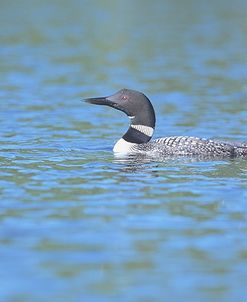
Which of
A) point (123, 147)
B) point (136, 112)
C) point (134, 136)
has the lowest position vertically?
point (123, 147)

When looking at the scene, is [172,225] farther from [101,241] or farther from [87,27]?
[87,27]

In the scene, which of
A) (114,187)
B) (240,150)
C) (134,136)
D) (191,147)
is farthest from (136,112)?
(114,187)

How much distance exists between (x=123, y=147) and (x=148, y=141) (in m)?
0.36

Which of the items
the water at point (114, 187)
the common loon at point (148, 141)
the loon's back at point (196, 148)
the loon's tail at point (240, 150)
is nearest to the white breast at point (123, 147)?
the common loon at point (148, 141)

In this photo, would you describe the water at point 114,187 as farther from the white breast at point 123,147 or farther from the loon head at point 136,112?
the loon head at point 136,112

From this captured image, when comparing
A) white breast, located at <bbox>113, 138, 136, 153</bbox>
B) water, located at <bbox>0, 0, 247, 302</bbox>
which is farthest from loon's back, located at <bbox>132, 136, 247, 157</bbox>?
water, located at <bbox>0, 0, 247, 302</bbox>

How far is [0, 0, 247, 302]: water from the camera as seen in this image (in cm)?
654

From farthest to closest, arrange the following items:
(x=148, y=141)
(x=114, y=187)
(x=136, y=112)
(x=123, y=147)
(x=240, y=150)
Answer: (x=136, y=112)
(x=148, y=141)
(x=123, y=147)
(x=240, y=150)
(x=114, y=187)

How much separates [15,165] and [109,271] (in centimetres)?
404

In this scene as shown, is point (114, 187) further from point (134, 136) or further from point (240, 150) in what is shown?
point (134, 136)

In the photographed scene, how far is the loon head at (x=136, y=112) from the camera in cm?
1195

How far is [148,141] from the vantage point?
11930 mm

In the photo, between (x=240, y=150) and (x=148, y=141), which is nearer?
(x=240, y=150)

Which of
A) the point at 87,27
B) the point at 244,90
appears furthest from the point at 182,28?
the point at 244,90
